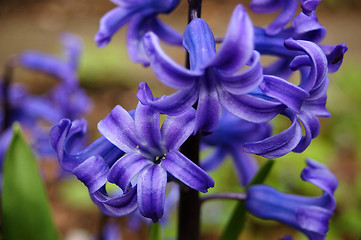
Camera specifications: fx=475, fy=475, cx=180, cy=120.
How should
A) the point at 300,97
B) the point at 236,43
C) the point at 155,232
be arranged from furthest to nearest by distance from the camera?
1. the point at 155,232
2. the point at 300,97
3. the point at 236,43

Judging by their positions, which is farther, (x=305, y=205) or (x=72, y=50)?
(x=72, y=50)

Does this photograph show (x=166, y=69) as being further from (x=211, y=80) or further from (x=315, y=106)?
(x=315, y=106)

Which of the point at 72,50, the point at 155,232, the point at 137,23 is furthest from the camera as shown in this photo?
the point at 72,50

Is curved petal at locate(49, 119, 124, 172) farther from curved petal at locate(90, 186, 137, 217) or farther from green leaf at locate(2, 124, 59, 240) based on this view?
green leaf at locate(2, 124, 59, 240)

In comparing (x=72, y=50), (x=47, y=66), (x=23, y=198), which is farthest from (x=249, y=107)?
(x=47, y=66)

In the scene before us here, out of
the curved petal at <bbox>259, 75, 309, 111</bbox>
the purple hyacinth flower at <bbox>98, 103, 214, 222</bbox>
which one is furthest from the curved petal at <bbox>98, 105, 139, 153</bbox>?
the curved petal at <bbox>259, 75, 309, 111</bbox>

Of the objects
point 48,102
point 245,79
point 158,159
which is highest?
point 245,79
